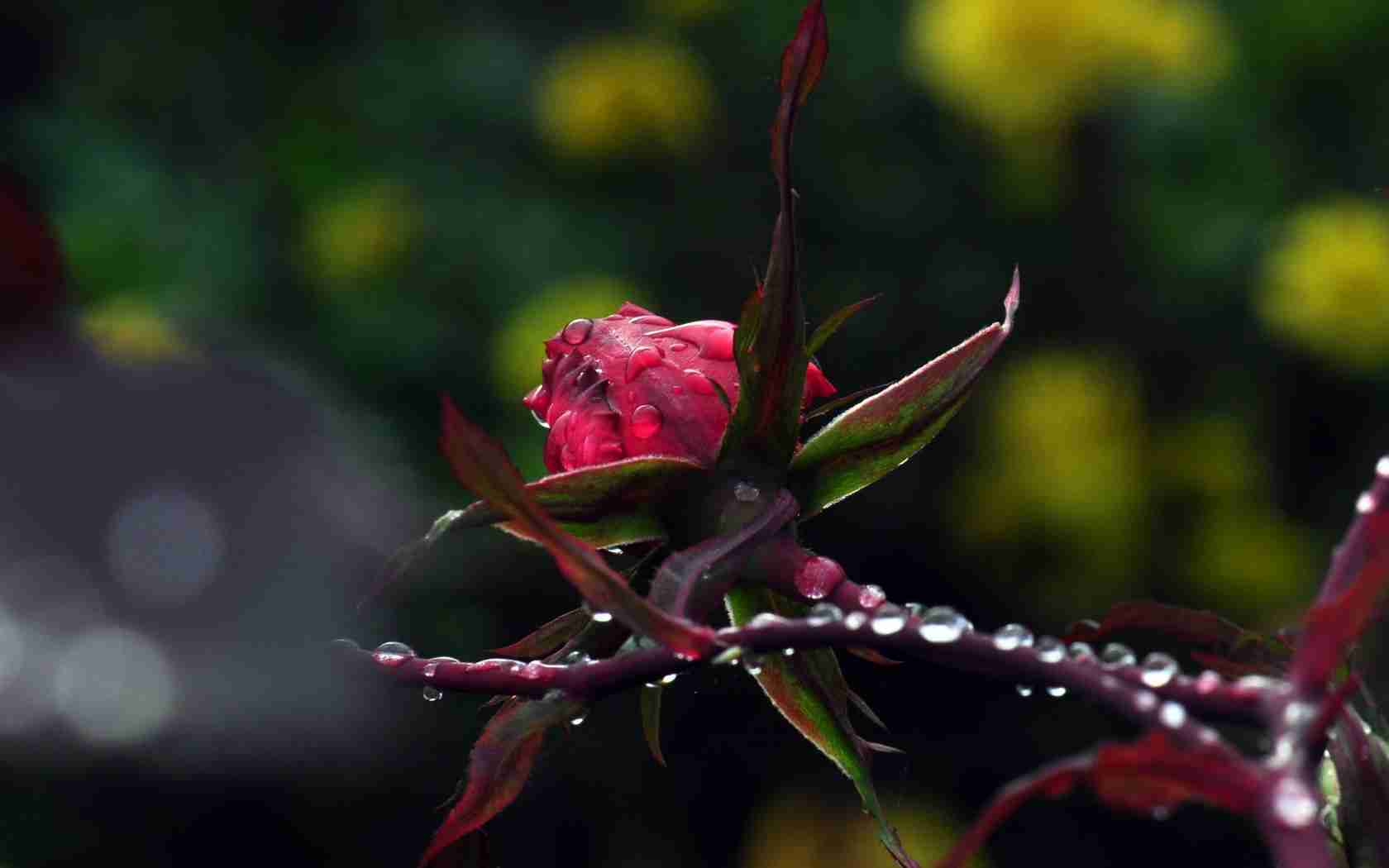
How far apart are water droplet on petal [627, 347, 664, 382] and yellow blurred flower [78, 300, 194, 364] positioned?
1561 millimetres

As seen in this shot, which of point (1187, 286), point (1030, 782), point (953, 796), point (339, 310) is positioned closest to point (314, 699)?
point (339, 310)

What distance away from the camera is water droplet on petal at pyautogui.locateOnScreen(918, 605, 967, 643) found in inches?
9.2

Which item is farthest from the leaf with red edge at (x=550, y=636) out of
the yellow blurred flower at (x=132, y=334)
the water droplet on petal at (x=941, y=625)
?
the yellow blurred flower at (x=132, y=334)

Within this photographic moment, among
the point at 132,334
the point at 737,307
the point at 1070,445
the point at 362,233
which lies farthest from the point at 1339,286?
the point at 132,334

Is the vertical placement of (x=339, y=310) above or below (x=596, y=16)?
below

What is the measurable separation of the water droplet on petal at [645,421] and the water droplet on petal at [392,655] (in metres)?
0.07

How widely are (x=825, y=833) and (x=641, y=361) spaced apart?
5.80ft

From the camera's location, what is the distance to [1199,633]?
0.28 metres

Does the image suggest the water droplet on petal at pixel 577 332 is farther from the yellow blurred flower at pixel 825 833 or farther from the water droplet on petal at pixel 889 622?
the yellow blurred flower at pixel 825 833

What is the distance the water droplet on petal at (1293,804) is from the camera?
6.2 inches

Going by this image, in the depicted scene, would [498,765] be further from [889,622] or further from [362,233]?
[362,233]

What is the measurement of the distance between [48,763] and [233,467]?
0.36 meters

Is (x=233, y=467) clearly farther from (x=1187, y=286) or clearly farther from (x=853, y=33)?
(x=1187, y=286)

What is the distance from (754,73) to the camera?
7.02 feet
